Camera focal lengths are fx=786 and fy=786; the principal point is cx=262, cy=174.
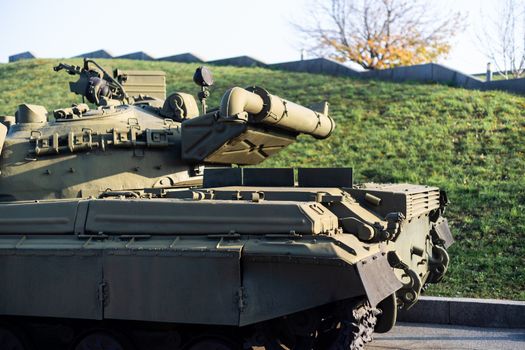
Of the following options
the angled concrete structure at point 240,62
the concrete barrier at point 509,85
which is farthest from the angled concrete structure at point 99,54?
the concrete barrier at point 509,85

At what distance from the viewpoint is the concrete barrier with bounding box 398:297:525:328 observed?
971 centimetres

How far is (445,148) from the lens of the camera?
61.1 feet

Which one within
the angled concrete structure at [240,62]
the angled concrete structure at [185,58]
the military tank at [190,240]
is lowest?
the military tank at [190,240]

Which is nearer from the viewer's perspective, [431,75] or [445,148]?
[445,148]

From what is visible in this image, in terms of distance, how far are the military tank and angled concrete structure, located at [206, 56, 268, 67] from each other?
24.7 metres

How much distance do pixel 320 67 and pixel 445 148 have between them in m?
11.7

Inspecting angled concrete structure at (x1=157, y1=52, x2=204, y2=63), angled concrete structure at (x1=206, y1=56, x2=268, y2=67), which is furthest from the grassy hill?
angled concrete structure at (x1=157, y1=52, x2=204, y2=63)

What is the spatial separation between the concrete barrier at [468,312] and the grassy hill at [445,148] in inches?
41.7

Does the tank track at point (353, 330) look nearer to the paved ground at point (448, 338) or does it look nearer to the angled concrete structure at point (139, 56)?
the paved ground at point (448, 338)

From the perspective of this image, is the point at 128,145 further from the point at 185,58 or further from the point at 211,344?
the point at 185,58

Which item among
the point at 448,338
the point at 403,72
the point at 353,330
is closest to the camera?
the point at 353,330

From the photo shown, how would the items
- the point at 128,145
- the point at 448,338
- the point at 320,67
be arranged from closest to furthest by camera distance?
the point at 128,145 < the point at 448,338 < the point at 320,67

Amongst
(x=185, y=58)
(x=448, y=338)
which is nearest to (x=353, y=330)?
(x=448, y=338)

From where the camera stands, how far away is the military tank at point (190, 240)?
21.4ft
